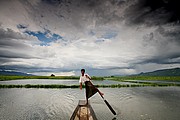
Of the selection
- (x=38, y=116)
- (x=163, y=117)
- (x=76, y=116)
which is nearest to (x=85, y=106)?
(x=76, y=116)

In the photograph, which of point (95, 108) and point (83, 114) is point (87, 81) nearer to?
point (83, 114)

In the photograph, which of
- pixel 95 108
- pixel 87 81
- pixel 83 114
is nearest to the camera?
pixel 83 114

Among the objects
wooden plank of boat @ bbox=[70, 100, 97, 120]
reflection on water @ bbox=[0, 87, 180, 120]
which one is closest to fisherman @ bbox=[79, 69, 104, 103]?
wooden plank of boat @ bbox=[70, 100, 97, 120]

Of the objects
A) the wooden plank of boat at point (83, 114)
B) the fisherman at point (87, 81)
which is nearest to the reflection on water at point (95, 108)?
the fisherman at point (87, 81)

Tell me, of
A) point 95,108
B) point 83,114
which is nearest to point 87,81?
point 83,114

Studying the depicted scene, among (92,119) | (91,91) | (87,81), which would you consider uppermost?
(87,81)

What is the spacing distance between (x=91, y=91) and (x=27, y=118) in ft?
21.1

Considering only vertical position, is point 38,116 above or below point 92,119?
below

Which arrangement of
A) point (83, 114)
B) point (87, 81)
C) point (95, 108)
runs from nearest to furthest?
point (83, 114)
point (87, 81)
point (95, 108)

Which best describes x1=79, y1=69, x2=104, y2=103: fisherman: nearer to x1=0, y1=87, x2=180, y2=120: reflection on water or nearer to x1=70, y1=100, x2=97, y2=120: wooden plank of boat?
x1=70, y1=100, x2=97, y2=120: wooden plank of boat

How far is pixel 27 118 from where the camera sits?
41.3 ft

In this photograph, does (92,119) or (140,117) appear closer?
(92,119)

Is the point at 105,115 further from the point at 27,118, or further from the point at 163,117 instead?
the point at 27,118

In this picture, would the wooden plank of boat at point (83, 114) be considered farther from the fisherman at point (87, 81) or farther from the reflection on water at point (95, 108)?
the reflection on water at point (95, 108)
